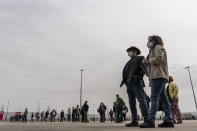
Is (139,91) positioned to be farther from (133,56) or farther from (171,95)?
(171,95)

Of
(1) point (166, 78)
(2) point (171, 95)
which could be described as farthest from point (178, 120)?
(1) point (166, 78)

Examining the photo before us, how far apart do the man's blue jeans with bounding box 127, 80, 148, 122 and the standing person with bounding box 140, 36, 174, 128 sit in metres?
0.36

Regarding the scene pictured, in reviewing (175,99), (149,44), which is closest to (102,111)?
(175,99)

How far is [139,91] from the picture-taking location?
441 cm

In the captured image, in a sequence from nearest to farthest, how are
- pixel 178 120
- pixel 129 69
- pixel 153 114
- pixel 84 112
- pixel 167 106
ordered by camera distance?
pixel 153 114, pixel 167 106, pixel 129 69, pixel 178 120, pixel 84 112

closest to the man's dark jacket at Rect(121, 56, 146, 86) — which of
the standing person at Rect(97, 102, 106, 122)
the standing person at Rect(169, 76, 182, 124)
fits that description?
the standing person at Rect(169, 76, 182, 124)

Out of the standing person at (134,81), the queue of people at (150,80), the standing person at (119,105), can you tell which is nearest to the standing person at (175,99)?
the queue of people at (150,80)

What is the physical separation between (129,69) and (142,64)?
33 centimetres

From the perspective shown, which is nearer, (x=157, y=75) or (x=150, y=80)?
(x=157, y=75)

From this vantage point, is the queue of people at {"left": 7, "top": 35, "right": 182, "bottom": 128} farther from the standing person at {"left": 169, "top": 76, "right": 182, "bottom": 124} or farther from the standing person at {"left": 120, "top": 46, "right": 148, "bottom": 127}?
the standing person at {"left": 169, "top": 76, "right": 182, "bottom": 124}

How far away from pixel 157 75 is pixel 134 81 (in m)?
0.64

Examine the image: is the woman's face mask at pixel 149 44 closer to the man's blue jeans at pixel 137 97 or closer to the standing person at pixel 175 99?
the man's blue jeans at pixel 137 97

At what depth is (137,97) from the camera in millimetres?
4402

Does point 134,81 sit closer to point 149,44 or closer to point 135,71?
point 135,71
